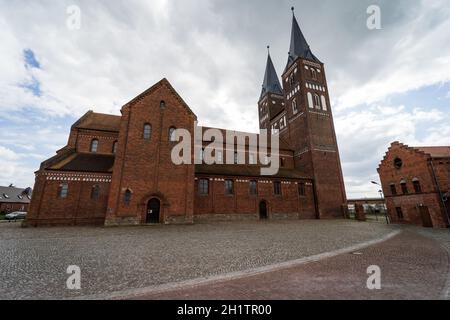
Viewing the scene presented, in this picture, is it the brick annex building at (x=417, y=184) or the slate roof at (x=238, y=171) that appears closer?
the brick annex building at (x=417, y=184)

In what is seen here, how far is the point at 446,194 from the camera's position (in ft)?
61.3

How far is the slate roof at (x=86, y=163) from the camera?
1914 centimetres

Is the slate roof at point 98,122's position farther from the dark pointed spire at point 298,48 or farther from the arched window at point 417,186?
the arched window at point 417,186

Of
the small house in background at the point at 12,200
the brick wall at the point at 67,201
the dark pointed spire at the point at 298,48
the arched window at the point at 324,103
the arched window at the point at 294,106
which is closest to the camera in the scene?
the brick wall at the point at 67,201

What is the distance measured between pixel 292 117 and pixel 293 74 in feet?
25.4

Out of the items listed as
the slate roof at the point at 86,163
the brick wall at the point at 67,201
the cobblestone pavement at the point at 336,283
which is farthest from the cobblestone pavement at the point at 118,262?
the slate roof at the point at 86,163

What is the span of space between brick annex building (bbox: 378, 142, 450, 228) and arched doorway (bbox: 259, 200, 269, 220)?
48.6 ft

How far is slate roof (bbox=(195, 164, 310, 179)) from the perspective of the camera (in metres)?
23.8

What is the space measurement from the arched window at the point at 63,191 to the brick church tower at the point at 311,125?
28.8 meters

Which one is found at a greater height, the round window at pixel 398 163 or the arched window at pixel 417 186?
the round window at pixel 398 163

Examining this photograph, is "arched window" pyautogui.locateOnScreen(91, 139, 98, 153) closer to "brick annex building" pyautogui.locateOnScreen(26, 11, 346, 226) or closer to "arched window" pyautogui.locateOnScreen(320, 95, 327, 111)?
"brick annex building" pyautogui.locateOnScreen(26, 11, 346, 226)

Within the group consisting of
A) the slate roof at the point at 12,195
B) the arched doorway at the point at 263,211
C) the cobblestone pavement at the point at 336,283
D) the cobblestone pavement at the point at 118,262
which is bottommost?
the cobblestone pavement at the point at 336,283

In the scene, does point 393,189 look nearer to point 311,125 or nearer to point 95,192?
point 311,125

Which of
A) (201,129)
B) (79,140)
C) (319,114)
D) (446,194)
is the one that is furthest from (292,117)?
(79,140)
